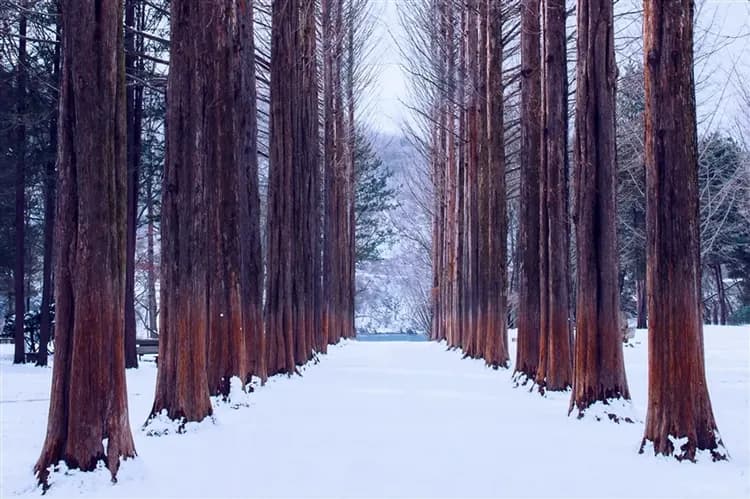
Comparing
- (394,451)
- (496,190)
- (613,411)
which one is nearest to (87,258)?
(394,451)

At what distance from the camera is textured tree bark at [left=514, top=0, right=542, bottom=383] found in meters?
13.0

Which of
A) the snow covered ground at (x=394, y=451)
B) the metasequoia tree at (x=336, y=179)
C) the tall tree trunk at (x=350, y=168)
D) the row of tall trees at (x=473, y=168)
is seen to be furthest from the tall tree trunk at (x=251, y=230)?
the tall tree trunk at (x=350, y=168)

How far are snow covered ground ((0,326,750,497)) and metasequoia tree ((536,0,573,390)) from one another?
0.57 metres

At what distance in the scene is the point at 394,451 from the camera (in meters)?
6.99

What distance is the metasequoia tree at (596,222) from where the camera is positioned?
863 cm

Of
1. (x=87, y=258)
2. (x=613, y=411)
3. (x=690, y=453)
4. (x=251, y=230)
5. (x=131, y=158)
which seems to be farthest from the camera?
(x=131, y=158)

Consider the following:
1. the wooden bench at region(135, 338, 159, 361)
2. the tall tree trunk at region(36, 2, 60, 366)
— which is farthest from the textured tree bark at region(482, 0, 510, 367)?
the wooden bench at region(135, 338, 159, 361)

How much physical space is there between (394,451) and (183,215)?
3072 millimetres

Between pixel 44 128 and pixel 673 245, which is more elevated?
pixel 44 128

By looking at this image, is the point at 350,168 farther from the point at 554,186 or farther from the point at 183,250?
the point at 183,250

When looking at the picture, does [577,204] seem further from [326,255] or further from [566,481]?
[326,255]

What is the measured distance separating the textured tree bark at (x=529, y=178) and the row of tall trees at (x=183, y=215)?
403 centimetres

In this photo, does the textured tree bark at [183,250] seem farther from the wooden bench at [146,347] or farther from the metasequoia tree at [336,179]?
the metasequoia tree at [336,179]

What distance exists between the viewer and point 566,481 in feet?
18.8
